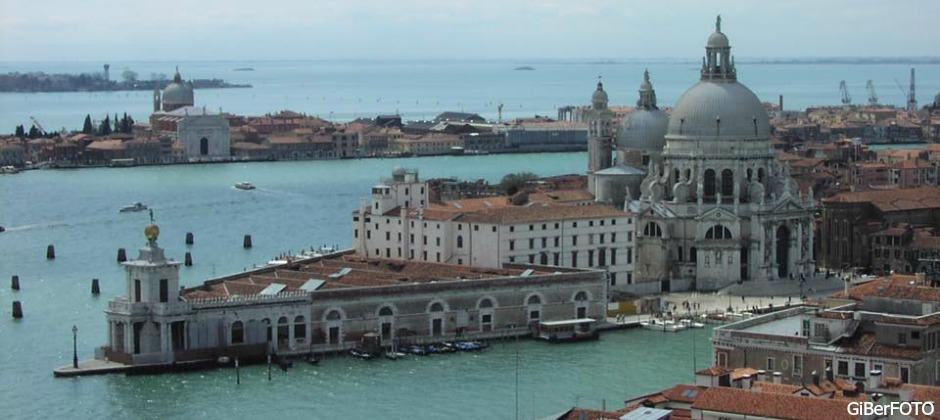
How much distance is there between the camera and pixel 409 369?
97.2 feet

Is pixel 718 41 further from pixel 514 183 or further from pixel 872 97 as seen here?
pixel 872 97

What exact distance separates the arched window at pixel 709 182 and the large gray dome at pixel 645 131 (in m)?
3.14

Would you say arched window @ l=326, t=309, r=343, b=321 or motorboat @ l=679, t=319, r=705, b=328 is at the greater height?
arched window @ l=326, t=309, r=343, b=321

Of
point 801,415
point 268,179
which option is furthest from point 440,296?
point 268,179

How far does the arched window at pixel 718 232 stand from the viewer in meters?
40.5

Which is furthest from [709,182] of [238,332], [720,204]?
[238,332]

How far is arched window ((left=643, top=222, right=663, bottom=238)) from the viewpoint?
134 feet

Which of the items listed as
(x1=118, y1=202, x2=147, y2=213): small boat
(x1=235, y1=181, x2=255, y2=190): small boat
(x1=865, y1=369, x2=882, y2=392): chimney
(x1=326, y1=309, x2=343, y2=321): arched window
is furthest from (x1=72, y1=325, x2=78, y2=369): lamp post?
(x1=235, y1=181, x2=255, y2=190): small boat

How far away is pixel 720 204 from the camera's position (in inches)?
1603

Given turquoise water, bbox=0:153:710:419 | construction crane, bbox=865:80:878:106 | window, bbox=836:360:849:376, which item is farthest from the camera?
construction crane, bbox=865:80:878:106

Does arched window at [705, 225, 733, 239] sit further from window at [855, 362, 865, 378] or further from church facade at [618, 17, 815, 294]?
window at [855, 362, 865, 378]

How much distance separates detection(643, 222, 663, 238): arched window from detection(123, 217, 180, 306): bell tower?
1347cm

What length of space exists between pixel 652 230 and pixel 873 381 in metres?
21.1

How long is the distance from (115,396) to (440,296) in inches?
259
